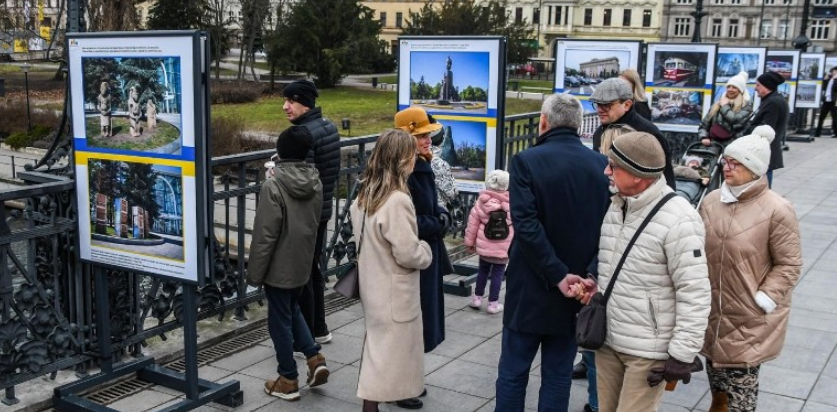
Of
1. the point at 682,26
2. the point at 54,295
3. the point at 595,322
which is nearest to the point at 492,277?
the point at 595,322

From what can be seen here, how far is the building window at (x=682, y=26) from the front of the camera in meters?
97.0

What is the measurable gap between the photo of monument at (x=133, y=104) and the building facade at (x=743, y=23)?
93.8 metres

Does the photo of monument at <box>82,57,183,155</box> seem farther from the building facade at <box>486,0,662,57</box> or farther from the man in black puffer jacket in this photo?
the building facade at <box>486,0,662,57</box>

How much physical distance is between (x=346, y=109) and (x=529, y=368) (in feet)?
118

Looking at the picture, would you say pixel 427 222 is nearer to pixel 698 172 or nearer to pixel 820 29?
pixel 698 172

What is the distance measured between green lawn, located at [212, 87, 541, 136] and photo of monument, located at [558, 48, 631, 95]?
63.9ft

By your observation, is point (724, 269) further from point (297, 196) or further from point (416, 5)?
point (416, 5)

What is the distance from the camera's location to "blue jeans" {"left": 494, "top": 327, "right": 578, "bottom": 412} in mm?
4602

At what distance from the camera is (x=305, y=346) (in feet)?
18.5

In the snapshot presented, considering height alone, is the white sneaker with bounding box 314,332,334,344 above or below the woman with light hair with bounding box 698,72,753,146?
below

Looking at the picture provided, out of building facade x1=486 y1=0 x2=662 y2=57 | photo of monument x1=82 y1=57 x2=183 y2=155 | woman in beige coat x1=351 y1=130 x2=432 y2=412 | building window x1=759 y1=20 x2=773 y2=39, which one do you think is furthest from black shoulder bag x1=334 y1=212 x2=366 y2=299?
building window x1=759 y1=20 x2=773 y2=39

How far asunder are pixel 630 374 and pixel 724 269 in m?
0.89

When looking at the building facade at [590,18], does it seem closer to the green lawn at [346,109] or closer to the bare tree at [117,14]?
the green lawn at [346,109]

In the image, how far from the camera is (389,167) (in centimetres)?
467
